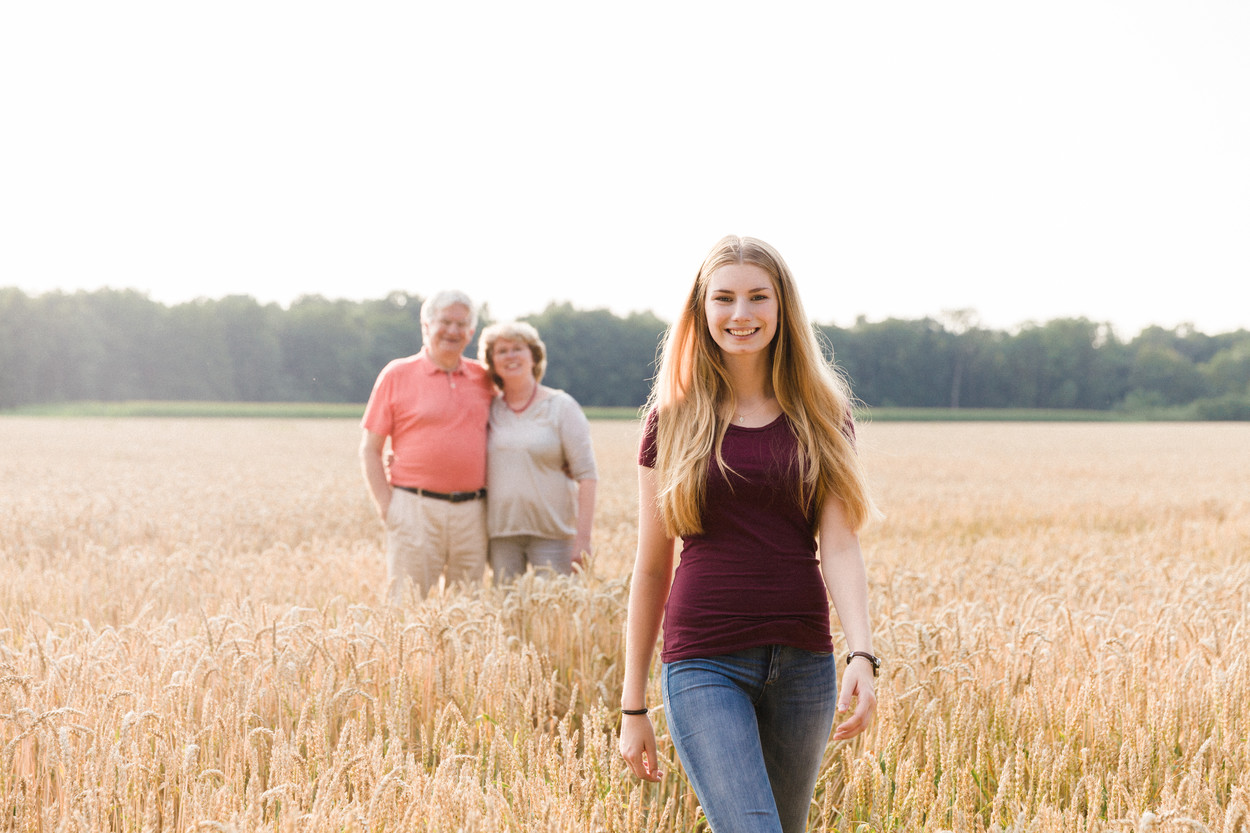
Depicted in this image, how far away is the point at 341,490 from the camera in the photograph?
1539cm

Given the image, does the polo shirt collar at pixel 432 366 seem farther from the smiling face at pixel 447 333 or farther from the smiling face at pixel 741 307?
the smiling face at pixel 741 307

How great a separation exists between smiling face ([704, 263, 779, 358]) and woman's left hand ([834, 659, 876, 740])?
35.0 inches

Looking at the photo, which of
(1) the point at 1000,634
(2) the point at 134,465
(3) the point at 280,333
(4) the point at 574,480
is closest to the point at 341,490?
(2) the point at 134,465

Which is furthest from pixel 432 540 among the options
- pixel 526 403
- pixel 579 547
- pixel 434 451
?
pixel 526 403

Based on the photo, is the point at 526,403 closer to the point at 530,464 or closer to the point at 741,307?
the point at 530,464

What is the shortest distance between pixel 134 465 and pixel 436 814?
22.4 meters

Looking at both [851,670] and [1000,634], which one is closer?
[851,670]

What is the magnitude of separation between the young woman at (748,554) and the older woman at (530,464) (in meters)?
2.81

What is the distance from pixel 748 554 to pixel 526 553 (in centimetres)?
347

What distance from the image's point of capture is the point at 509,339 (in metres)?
5.29

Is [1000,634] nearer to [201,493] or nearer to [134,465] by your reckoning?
[201,493]

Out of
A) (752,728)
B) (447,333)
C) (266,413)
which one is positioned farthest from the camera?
(266,413)

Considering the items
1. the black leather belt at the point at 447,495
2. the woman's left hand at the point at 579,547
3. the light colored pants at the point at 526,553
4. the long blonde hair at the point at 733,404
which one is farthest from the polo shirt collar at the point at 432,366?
the long blonde hair at the point at 733,404

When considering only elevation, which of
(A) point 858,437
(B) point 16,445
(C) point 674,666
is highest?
(A) point 858,437
